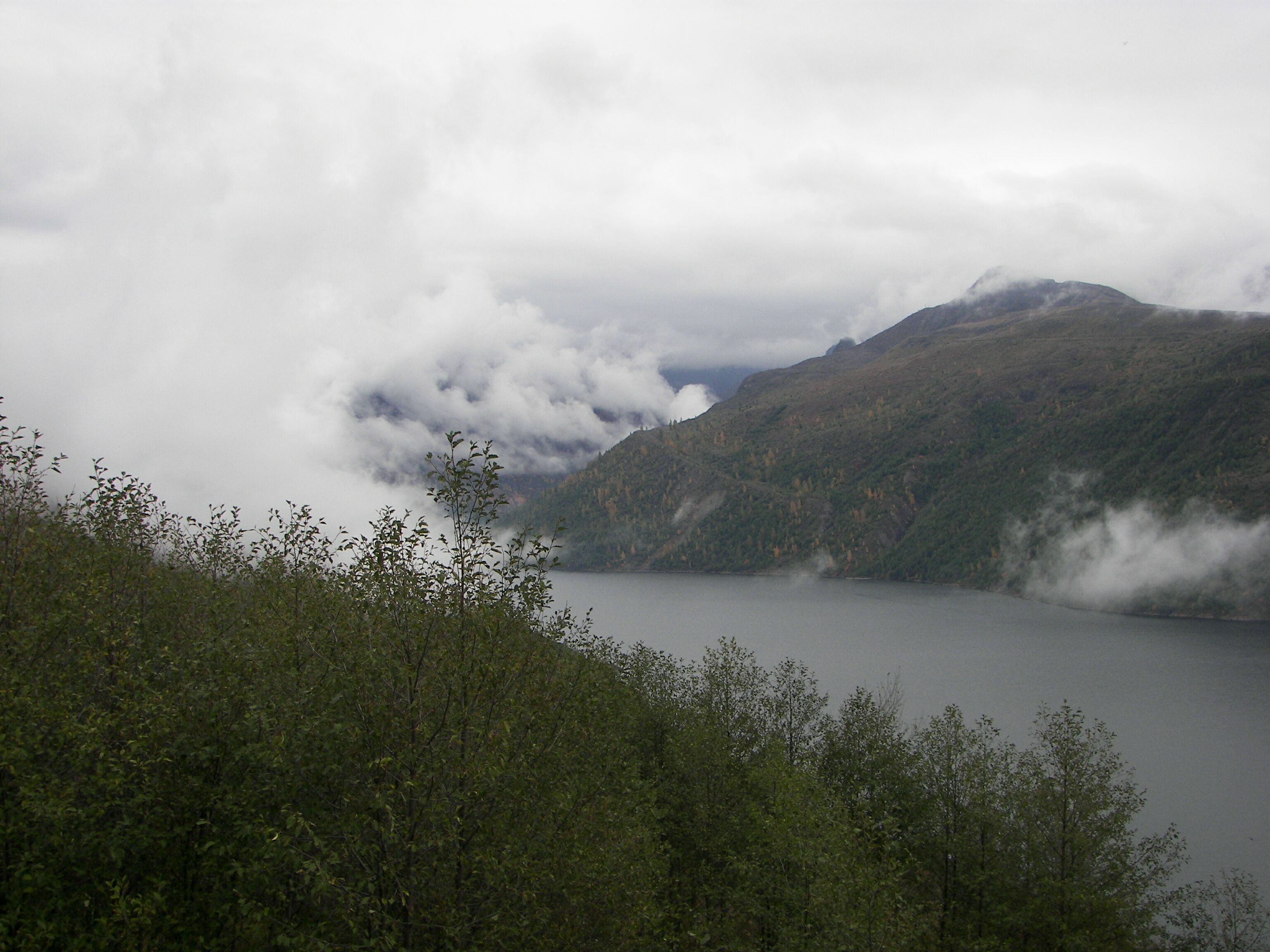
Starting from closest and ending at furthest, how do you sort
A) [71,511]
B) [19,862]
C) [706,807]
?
[19,862] < [71,511] < [706,807]

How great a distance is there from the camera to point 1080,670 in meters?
109

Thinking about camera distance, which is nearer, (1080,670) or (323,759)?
(323,759)

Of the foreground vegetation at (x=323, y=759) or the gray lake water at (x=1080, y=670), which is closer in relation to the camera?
the foreground vegetation at (x=323, y=759)

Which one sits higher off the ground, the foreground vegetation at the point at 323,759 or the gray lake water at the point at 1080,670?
the foreground vegetation at the point at 323,759

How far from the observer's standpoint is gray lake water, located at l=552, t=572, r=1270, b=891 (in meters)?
61.9

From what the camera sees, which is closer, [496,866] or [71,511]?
[496,866]

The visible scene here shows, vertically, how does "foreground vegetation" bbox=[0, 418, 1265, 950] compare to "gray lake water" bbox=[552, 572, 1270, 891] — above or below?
above

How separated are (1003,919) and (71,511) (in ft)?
109

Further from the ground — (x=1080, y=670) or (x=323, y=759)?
(x=323, y=759)

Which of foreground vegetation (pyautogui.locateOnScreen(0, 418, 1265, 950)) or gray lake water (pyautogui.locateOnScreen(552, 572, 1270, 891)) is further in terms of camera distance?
gray lake water (pyautogui.locateOnScreen(552, 572, 1270, 891))

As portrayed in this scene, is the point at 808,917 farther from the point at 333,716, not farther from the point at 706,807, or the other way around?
the point at 333,716

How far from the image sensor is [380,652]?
13742 millimetres

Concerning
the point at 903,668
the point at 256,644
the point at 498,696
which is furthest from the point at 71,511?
the point at 903,668

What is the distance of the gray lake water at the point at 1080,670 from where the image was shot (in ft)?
203
